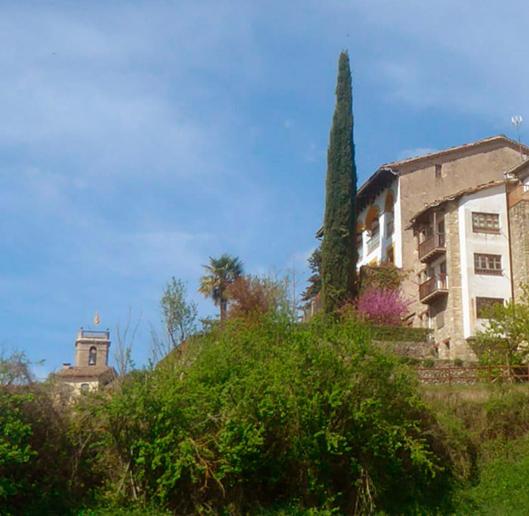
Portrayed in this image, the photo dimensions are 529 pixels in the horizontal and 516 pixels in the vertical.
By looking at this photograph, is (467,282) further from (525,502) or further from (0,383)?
(0,383)

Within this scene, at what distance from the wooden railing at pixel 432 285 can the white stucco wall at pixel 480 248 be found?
50.9 inches

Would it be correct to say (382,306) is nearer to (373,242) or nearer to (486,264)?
(486,264)

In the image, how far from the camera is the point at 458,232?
43125mm

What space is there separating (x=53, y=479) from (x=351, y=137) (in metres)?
25.4

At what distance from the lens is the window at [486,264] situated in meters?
42.5

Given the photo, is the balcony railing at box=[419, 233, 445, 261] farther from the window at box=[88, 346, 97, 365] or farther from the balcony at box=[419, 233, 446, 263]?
the window at box=[88, 346, 97, 365]

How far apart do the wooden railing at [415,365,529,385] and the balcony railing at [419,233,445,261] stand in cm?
1217

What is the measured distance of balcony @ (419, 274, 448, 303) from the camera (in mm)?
43112

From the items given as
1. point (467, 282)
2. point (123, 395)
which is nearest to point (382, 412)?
point (123, 395)

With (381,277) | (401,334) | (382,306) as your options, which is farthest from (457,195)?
(401,334)

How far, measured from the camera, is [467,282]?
139ft

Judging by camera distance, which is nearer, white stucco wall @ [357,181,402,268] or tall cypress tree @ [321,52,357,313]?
tall cypress tree @ [321,52,357,313]

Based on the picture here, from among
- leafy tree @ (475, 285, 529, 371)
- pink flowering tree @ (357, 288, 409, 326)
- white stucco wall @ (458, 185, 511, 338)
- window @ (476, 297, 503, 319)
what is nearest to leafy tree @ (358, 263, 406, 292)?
pink flowering tree @ (357, 288, 409, 326)

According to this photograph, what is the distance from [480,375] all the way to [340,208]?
15.2 m
